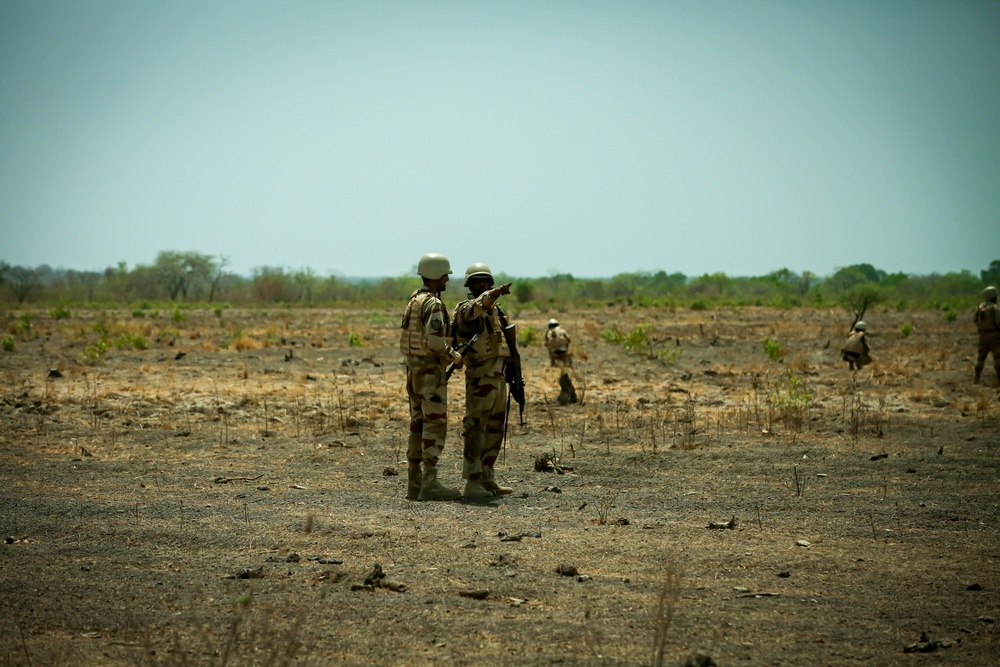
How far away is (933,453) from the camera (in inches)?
398

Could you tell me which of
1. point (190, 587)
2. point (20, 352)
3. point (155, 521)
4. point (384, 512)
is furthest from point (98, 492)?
point (20, 352)

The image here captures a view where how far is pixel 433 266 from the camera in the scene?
787 centimetres

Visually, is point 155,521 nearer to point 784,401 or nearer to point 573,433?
point 573,433

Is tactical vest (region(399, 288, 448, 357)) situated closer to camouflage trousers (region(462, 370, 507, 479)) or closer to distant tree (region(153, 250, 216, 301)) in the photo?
camouflage trousers (region(462, 370, 507, 479))

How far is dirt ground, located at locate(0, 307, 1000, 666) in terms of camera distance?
469 cm

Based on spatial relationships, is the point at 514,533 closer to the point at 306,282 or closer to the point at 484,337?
the point at 484,337

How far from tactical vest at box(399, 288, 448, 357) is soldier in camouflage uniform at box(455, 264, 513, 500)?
43 centimetres

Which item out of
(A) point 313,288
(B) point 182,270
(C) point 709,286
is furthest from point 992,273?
(B) point 182,270

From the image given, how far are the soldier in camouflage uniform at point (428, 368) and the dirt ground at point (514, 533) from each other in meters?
0.39

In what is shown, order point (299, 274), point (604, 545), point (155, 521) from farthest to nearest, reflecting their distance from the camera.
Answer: point (299, 274)
point (155, 521)
point (604, 545)

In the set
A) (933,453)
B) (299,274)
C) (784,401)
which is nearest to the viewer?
(933,453)

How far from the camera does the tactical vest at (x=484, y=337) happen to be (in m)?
8.13

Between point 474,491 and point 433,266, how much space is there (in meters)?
2.04

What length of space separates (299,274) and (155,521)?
77.6 metres
